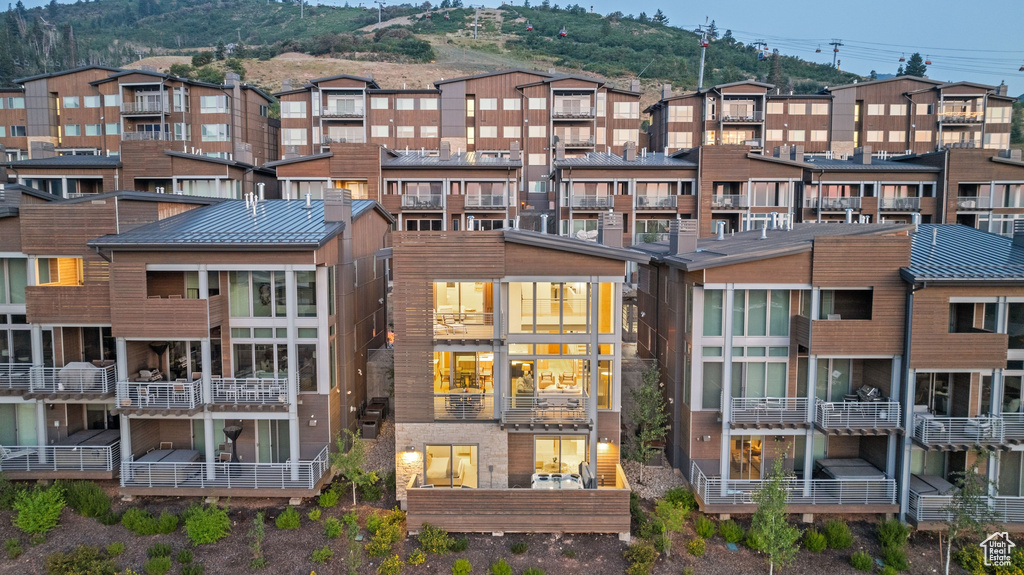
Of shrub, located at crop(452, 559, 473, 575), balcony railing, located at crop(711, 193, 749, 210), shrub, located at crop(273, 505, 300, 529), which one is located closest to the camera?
shrub, located at crop(452, 559, 473, 575)

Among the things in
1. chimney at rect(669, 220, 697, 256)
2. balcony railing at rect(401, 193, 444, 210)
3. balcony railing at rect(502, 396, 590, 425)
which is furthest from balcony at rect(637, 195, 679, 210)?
balcony railing at rect(502, 396, 590, 425)

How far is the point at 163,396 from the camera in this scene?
18234mm

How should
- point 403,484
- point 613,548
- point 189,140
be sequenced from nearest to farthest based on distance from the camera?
1. point 613,548
2. point 403,484
3. point 189,140

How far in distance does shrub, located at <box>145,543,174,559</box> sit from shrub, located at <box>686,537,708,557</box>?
50.2ft

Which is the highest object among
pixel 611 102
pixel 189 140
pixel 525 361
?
pixel 611 102

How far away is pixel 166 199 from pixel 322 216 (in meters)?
5.83

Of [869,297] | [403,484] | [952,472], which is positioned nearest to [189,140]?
[403,484]

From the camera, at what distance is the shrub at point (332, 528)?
1702cm

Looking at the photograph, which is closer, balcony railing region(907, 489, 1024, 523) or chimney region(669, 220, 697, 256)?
balcony railing region(907, 489, 1024, 523)

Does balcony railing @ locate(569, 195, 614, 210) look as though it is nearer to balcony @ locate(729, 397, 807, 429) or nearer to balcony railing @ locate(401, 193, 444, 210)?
balcony railing @ locate(401, 193, 444, 210)

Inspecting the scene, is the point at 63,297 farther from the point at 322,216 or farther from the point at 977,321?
the point at 977,321

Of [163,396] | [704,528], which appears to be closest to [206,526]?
[163,396]

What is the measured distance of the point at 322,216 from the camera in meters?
21.6

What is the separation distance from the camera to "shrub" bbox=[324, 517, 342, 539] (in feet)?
55.8
